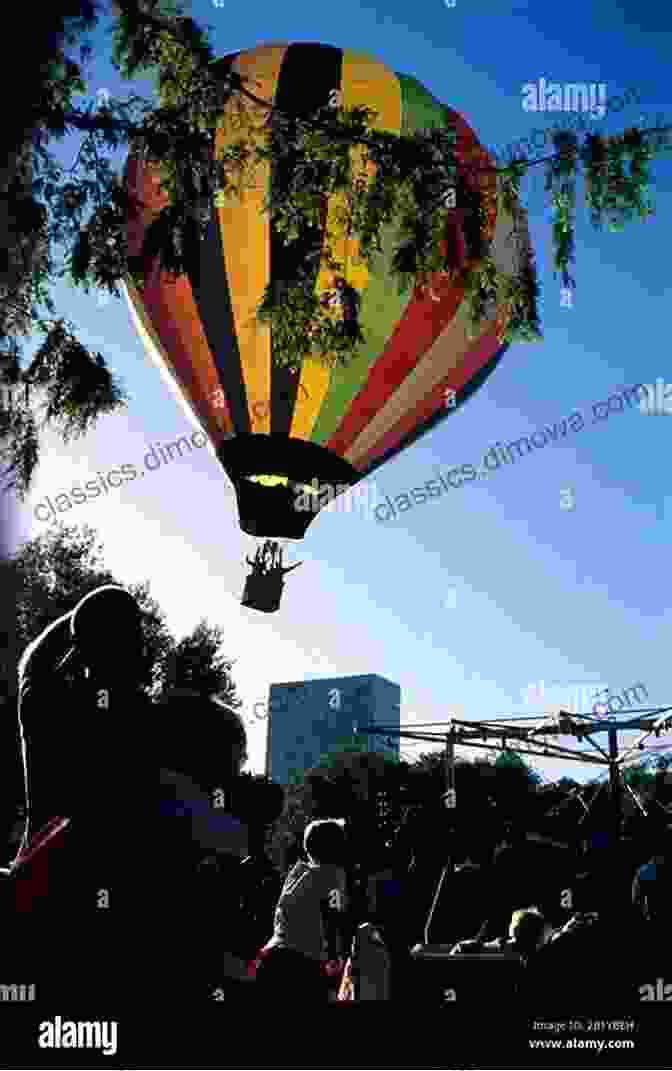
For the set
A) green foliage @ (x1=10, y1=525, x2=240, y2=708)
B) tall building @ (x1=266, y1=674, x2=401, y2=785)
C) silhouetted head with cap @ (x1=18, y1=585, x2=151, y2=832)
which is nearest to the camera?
silhouetted head with cap @ (x1=18, y1=585, x2=151, y2=832)

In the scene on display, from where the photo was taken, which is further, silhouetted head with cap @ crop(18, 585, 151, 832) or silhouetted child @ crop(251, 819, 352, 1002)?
silhouetted child @ crop(251, 819, 352, 1002)

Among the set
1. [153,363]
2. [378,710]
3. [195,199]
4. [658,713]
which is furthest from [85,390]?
[378,710]

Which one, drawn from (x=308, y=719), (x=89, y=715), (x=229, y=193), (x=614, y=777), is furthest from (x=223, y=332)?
(x=308, y=719)

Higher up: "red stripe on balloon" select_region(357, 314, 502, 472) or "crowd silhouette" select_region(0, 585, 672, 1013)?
"red stripe on balloon" select_region(357, 314, 502, 472)

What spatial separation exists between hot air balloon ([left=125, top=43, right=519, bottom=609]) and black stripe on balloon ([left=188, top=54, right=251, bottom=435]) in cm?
2

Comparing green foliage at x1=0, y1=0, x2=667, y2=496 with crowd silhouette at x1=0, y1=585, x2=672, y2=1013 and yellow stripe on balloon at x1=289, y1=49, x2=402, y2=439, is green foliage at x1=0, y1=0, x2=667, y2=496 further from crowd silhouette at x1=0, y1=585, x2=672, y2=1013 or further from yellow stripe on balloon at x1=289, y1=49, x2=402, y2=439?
yellow stripe on balloon at x1=289, y1=49, x2=402, y2=439

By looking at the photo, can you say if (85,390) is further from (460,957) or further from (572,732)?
(572,732)

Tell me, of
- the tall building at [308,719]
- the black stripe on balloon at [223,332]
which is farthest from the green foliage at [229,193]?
the tall building at [308,719]

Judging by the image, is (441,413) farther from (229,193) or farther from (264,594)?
(229,193)

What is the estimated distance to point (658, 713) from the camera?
14.1 m

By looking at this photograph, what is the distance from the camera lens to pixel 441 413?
1448cm

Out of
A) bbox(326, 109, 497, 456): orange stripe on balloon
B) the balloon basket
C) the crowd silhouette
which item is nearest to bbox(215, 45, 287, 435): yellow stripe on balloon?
bbox(326, 109, 497, 456): orange stripe on balloon

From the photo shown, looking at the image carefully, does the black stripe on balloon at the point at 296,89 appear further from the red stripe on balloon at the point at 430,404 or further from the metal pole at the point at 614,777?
the metal pole at the point at 614,777

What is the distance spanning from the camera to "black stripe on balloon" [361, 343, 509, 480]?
13969mm
